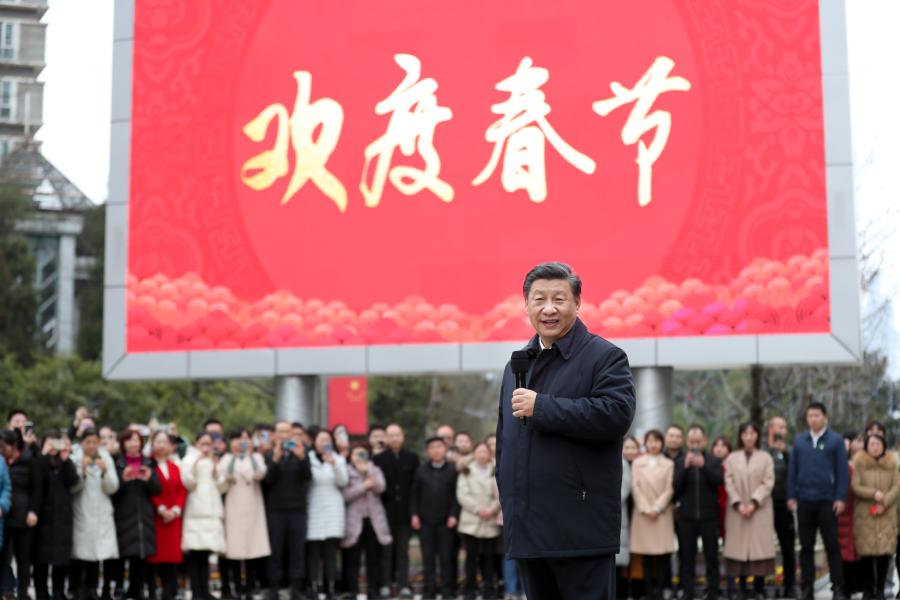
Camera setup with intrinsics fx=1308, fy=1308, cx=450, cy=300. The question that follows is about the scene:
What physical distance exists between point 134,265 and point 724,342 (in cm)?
527

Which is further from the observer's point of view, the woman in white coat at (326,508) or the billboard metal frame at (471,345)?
the billboard metal frame at (471,345)

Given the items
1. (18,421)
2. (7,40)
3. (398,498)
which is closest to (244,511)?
(398,498)

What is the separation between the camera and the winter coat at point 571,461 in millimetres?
3635

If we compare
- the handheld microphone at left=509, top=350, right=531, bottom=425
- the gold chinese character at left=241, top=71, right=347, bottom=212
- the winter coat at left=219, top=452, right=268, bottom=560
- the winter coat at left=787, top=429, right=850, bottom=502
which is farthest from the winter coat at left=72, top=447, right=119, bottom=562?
the handheld microphone at left=509, top=350, right=531, bottom=425

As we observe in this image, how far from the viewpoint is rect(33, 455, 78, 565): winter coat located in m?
8.98

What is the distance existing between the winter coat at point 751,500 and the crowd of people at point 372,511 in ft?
0.03

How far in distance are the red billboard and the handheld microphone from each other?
713 centimetres

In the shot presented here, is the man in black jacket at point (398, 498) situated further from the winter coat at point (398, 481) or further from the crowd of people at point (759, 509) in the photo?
the crowd of people at point (759, 509)

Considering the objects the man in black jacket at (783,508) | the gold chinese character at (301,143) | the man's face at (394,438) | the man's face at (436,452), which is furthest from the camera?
the gold chinese character at (301,143)

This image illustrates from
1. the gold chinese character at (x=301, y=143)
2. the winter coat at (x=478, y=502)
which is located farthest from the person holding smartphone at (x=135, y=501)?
the gold chinese character at (x=301, y=143)

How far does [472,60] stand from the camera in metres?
11.4

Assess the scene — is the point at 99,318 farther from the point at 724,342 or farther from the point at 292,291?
the point at 724,342

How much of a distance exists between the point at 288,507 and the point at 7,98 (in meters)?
24.1

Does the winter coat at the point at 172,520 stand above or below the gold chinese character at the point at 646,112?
below
